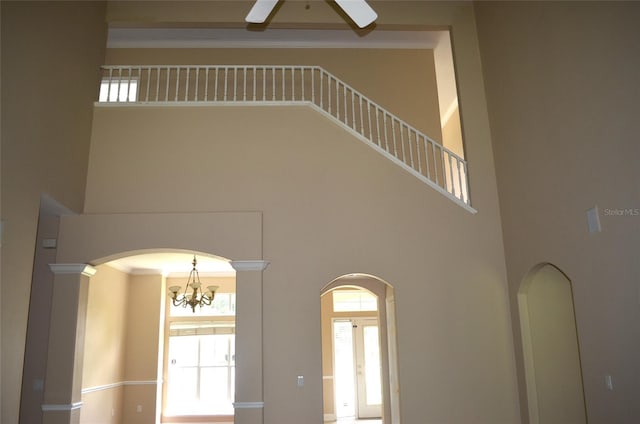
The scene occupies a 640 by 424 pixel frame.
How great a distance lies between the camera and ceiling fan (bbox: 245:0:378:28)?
13.4ft

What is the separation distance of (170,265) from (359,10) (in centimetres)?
634

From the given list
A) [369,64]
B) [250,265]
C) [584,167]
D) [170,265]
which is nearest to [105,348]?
[170,265]

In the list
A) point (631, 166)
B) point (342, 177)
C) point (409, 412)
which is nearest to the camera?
point (631, 166)

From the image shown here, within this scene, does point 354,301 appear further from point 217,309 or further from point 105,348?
point 105,348

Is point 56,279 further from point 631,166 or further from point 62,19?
point 631,166

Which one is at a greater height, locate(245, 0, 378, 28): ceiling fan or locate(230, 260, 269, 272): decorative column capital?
locate(245, 0, 378, 28): ceiling fan

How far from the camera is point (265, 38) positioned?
26.1 feet

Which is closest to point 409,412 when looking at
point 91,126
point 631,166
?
point 631,166

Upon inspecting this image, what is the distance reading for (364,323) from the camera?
33.2ft

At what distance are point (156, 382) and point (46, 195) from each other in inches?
208

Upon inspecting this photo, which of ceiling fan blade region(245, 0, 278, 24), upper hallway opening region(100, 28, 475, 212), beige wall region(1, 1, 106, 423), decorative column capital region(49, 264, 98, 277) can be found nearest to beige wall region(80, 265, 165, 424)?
decorative column capital region(49, 264, 98, 277)

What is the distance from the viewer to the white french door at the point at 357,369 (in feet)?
32.3

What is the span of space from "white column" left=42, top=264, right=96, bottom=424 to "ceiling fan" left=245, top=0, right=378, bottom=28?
3.35 meters

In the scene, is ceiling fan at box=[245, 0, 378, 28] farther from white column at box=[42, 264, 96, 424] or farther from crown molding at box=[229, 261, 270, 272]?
white column at box=[42, 264, 96, 424]
